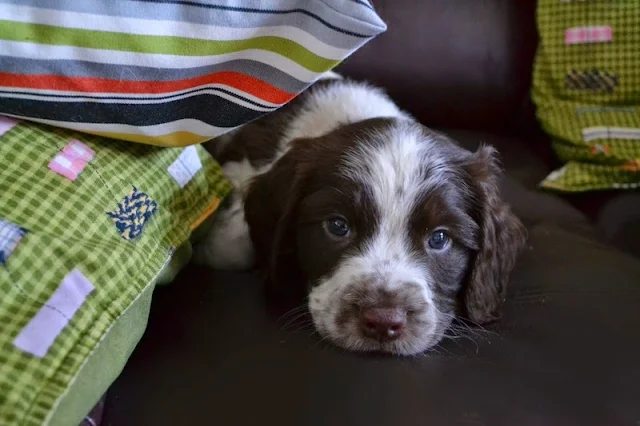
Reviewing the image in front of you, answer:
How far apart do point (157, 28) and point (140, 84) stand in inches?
4.6

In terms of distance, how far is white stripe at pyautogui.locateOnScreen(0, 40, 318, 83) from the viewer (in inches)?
49.1

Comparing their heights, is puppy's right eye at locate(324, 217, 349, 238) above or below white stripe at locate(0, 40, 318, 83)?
below

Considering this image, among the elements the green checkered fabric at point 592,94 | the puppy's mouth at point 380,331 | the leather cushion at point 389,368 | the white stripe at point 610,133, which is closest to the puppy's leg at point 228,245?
the leather cushion at point 389,368

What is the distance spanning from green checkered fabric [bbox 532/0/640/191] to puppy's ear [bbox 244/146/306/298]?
852mm

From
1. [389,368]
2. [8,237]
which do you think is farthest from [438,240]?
[8,237]

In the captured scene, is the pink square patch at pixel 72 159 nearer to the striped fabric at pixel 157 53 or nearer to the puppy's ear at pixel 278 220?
the striped fabric at pixel 157 53

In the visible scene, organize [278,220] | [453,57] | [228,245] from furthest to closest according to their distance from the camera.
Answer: [453,57]
[228,245]
[278,220]

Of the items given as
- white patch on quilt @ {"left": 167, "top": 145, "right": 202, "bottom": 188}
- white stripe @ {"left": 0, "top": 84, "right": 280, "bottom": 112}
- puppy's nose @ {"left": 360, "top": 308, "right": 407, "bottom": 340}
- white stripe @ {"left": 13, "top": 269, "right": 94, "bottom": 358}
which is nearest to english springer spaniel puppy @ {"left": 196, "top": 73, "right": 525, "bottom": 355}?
puppy's nose @ {"left": 360, "top": 308, "right": 407, "bottom": 340}

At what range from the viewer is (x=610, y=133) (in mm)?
2104

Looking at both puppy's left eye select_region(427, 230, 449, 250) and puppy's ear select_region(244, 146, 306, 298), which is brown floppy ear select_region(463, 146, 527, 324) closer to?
puppy's left eye select_region(427, 230, 449, 250)

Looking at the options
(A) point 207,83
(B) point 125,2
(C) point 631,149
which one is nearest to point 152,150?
(A) point 207,83

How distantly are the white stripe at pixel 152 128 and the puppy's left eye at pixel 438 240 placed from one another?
0.55 meters

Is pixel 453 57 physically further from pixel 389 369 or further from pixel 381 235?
pixel 389 369

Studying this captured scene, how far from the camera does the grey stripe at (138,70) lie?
4.14ft
